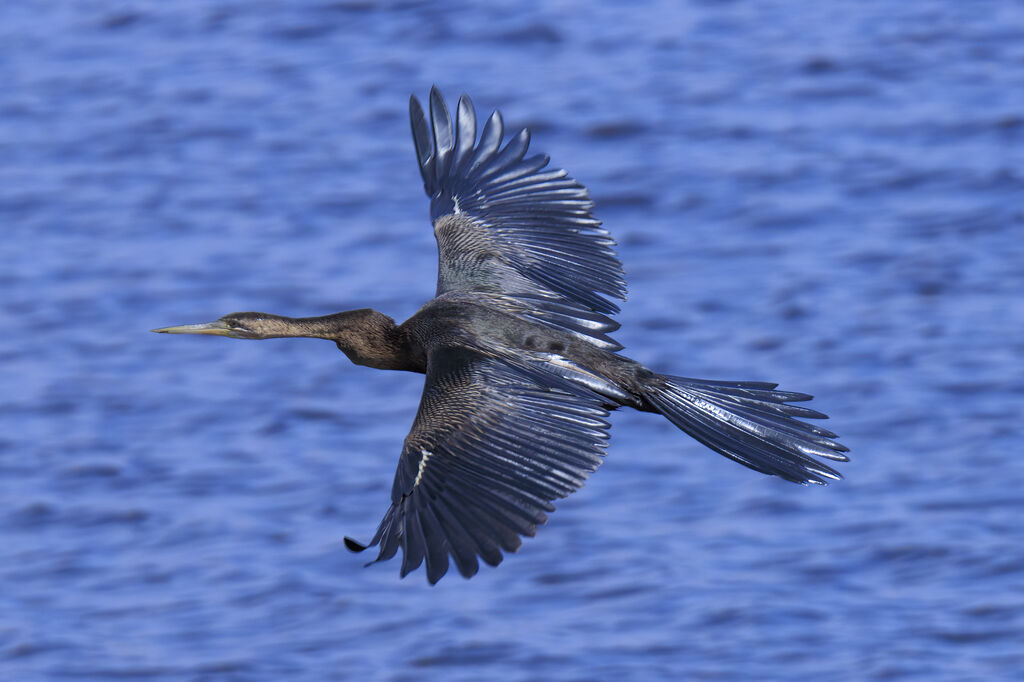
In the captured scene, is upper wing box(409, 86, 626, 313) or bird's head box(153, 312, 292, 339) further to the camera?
upper wing box(409, 86, 626, 313)

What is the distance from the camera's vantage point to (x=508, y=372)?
7062 millimetres

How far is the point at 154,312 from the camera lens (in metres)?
12.9

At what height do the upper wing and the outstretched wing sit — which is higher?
the upper wing

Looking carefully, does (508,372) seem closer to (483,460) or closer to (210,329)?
(483,460)

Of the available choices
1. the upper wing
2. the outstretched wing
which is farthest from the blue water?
the outstretched wing

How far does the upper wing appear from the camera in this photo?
8094mm

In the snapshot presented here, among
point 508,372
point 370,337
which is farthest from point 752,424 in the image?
point 370,337

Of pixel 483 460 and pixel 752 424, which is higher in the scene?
pixel 752 424

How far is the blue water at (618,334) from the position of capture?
34.0 ft

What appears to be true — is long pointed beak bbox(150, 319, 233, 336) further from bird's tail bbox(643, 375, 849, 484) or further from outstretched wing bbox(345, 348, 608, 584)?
bird's tail bbox(643, 375, 849, 484)

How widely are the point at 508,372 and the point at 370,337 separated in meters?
0.90

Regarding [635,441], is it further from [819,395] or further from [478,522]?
[478,522]

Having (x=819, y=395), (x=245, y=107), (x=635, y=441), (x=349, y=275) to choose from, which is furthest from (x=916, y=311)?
(x=245, y=107)

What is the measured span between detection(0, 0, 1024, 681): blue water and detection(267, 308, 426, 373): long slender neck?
2851 millimetres
